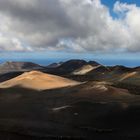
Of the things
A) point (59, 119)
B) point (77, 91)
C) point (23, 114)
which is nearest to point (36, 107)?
point (23, 114)

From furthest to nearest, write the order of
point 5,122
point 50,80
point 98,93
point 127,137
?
1. point 50,80
2. point 98,93
3. point 5,122
4. point 127,137

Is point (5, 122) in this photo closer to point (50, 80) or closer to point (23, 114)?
point (23, 114)

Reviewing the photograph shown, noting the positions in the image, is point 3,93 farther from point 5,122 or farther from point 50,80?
point 5,122

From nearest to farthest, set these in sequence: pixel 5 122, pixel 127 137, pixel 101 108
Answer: pixel 127 137 → pixel 5 122 → pixel 101 108

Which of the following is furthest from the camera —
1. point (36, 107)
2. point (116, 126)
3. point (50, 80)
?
point (50, 80)

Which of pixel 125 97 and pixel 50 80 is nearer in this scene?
pixel 125 97

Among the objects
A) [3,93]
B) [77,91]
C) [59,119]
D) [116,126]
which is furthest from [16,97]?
[116,126]

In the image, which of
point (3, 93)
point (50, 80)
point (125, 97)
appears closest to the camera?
point (125, 97)

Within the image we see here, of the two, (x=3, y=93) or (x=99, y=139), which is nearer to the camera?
(x=99, y=139)
